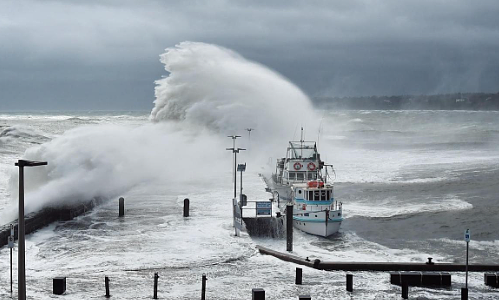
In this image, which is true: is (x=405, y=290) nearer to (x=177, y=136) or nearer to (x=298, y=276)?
(x=298, y=276)

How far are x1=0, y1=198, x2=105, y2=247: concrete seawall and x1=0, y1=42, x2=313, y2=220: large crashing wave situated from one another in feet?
1.92

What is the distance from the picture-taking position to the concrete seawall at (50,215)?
27.5 meters

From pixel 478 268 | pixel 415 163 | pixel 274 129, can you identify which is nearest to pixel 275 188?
pixel 478 268

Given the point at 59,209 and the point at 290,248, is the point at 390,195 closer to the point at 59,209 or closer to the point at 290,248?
the point at 290,248

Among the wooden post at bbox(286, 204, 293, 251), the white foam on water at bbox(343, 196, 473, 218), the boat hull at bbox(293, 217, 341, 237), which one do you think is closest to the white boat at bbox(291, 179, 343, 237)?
the boat hull at bbox(293, 217, 341, 237)

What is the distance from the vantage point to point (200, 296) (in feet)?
62.6

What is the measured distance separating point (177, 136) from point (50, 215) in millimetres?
33784

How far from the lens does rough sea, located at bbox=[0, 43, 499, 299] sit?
20844 mm

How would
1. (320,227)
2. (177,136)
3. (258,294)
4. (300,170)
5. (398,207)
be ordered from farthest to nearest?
(177,136) → (300,170) → (398,207) → (320,227) → (258,294)

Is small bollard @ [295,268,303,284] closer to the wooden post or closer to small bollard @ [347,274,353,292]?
small bollard @ [347,274,353,292]

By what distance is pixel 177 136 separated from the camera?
63906 millimetres

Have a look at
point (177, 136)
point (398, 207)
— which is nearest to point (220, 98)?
point (177, 136)

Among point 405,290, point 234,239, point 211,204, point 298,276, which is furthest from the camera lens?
point 211,204

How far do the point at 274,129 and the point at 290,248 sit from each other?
152 feet
